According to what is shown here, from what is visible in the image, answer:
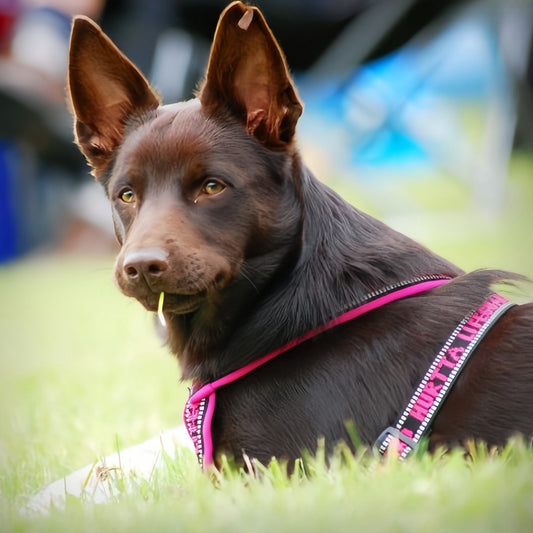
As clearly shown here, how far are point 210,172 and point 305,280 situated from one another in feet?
1.40

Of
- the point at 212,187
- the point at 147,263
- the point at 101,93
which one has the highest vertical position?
the point at 101,93

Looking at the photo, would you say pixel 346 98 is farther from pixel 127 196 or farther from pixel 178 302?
pixel 178 302

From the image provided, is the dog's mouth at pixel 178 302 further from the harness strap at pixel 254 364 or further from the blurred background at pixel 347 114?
the blurred background at pixel 347 114

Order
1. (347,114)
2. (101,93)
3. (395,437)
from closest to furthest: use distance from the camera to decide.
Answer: (395,437) < (101,93) < (347,114)

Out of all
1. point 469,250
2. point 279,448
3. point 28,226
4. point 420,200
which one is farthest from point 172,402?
point 28,226

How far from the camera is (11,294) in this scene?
7738 millimetres

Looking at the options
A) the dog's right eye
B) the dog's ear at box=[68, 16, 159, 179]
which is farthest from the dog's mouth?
the dog's ear at box=[68, 16, 159, 179]

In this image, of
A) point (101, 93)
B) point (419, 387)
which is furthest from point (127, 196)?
point (419, 387)

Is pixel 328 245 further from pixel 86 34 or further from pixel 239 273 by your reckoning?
pixel 86 34

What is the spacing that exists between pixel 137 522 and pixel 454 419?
877 mm

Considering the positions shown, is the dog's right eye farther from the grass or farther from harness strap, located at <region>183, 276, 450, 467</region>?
harness strap, located at <region>183, 276, 450, 467</region>

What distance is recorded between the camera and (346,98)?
9.88m

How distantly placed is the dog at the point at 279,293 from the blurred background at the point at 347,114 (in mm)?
5112

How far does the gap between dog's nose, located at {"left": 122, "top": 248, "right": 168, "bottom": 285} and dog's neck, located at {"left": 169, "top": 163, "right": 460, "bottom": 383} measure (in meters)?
0.29
